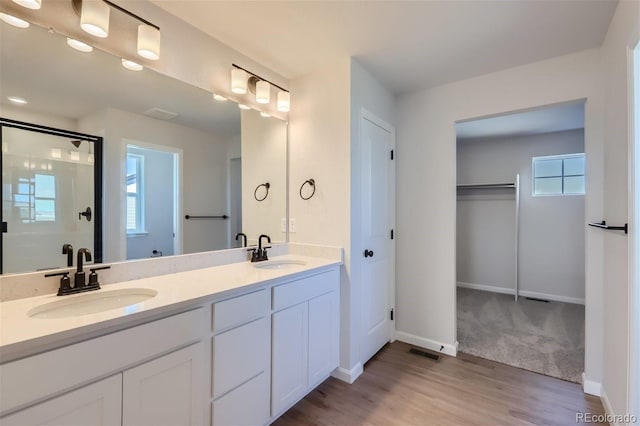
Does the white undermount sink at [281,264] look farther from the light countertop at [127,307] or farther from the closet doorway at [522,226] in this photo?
the closet doorway at [522,226]

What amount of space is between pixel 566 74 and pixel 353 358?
2.69 m

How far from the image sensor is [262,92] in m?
2.23

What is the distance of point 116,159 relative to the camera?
1651 millimetres

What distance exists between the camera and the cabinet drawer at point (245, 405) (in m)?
1.40

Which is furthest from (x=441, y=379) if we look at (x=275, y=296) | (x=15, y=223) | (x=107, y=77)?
(x=107, y=77)

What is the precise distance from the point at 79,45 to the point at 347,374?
2.61 metres

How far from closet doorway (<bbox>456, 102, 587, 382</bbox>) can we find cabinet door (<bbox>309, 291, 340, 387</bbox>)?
1614mm

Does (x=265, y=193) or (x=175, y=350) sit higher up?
(x=265, y=193)

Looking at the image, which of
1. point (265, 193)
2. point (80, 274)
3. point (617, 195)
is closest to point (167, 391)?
point (80, 274)

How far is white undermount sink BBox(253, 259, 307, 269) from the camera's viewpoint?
219 cm

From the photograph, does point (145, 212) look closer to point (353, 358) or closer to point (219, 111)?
point (219, 111)

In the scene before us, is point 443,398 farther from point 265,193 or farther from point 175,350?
point 265,193

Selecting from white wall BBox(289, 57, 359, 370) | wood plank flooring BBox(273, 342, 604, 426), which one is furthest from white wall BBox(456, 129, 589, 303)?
white wall BBox(289, 57, 359, 370)

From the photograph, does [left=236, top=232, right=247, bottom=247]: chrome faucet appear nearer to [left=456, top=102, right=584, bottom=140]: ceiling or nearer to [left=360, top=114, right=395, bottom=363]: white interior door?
[left=360, top=114, right=395, bottom=363]: white interior door
